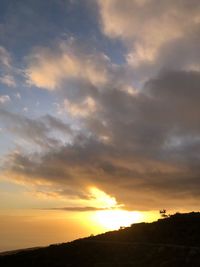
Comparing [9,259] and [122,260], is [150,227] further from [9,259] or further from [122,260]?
[9,259]

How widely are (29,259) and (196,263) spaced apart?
24.7 m

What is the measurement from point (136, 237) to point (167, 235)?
4.84 m

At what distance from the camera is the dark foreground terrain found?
49.9 metres

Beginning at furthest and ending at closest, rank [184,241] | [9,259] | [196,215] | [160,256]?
[196,215], [9,259], [184,241], [160,256]

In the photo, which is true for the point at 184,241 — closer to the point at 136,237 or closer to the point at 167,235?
the point at 167,235

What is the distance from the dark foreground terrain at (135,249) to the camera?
4994 cm

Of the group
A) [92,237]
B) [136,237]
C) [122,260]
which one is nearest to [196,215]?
[136,237]

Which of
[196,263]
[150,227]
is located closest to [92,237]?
[150,227]

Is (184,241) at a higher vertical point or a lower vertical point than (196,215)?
lower

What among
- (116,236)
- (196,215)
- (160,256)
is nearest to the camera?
(160,256)

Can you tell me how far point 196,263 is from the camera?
152ft

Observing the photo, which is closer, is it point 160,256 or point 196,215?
point 160,256

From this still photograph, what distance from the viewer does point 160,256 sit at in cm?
5044

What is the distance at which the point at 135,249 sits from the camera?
54.6 meters
